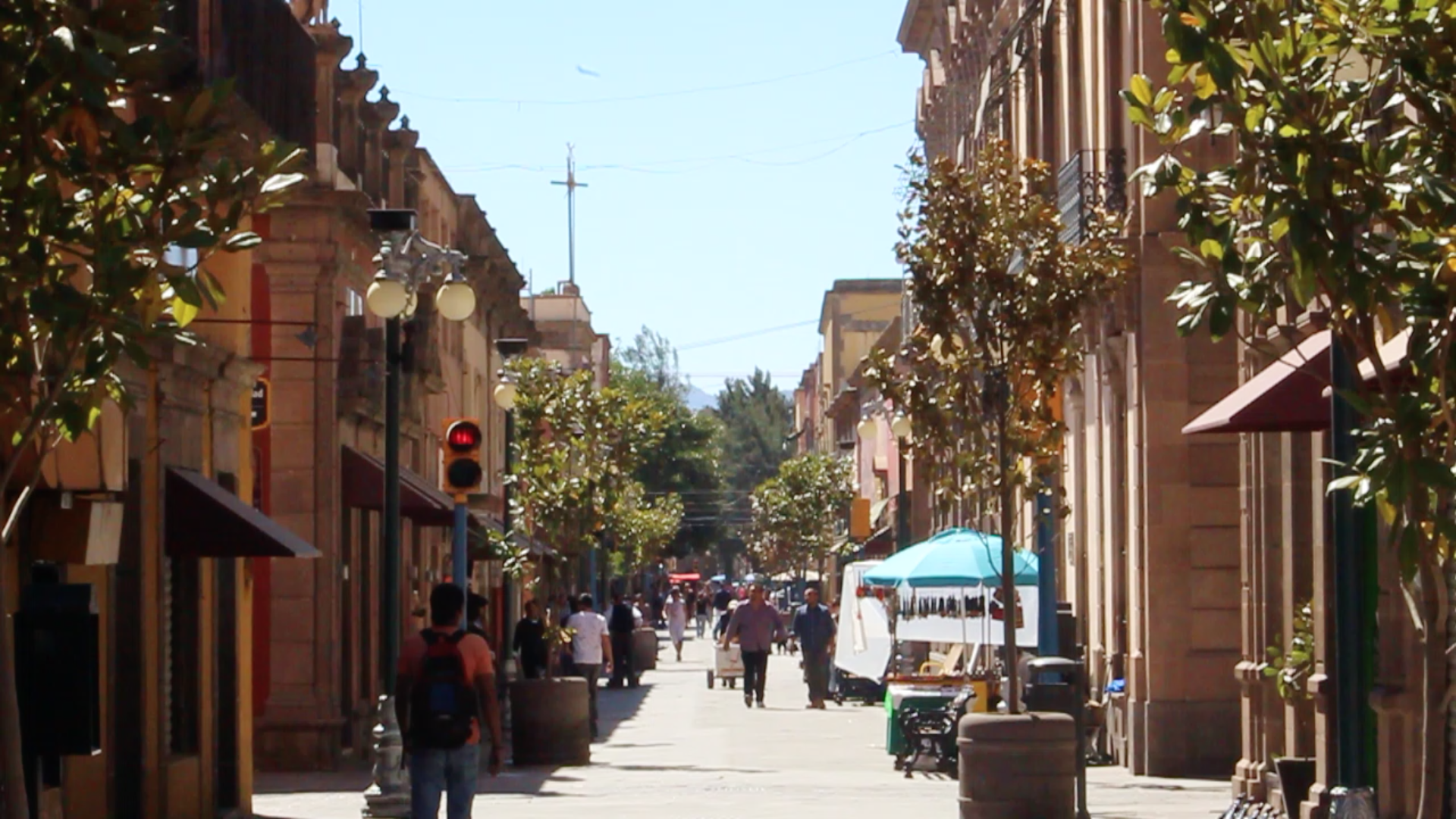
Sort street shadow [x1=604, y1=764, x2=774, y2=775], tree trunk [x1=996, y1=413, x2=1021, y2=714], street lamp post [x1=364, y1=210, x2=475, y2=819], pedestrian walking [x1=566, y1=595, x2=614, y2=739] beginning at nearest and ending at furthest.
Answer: tree trunk [x1=996, y1=413, x2=1021, y2=714], street lamp post [x1=364, y1=210, x2=475, y2=819], street shadow [x1=604, y1=764, x2=774, y2=775], pedestrian walking [x1=566, y1=595, x2=614, y2=739]

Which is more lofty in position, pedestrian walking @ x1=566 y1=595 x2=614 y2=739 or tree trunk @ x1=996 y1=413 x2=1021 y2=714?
tree trunk @ x1=996 y1=413 x2=1021 y2=714

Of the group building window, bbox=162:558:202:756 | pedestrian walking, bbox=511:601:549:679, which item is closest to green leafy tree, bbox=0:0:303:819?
building window, bbox=162:558:202:756

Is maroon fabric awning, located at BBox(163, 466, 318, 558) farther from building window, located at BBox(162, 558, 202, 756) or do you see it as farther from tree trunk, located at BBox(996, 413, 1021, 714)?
tree trunk, located at BBox(996, 413, 1021, 714)

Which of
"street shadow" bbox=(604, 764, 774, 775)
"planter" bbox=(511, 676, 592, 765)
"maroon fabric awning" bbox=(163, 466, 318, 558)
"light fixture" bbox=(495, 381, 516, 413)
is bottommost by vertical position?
"street shadow" bbox=(604, 764, 774, 775)

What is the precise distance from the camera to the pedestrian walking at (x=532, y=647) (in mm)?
30469

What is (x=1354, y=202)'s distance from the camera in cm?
836

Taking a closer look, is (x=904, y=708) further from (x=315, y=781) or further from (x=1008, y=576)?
(x=1008, y=576)

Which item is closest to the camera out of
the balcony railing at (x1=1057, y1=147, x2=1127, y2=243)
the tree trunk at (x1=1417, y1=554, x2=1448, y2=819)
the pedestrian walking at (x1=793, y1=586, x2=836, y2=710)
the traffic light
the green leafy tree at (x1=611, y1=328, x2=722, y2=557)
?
the tree trunk at (x1=1417, y1=554, x2=1448, y2=819)

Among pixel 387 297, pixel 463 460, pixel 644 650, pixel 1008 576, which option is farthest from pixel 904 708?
pixel 644 650

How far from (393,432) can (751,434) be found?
14824cm

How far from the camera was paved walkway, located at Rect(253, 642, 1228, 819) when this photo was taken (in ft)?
65.6

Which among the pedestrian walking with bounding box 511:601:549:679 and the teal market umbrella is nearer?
the teal market umbrella

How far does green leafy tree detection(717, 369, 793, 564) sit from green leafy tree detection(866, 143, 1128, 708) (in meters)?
136

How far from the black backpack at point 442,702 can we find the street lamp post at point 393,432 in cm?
528
